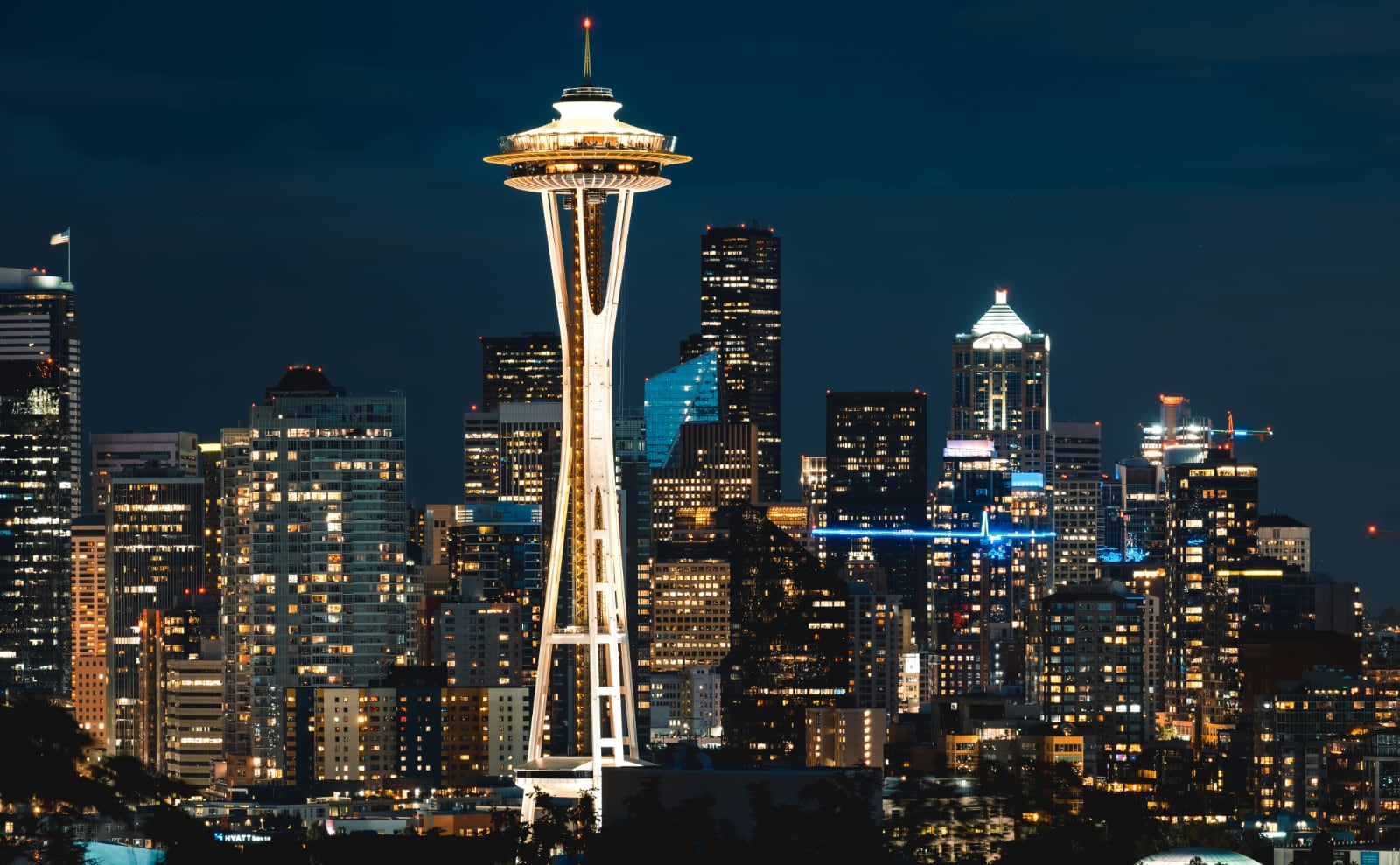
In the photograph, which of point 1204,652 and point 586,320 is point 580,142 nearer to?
point 586,320

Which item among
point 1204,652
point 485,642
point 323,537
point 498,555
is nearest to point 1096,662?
point 1204,652

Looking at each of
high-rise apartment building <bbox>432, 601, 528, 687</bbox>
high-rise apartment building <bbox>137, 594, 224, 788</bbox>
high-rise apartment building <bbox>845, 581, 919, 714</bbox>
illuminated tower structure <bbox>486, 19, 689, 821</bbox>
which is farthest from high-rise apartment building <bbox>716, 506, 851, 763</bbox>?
illuminated tower structure <bbox>486, 19, 689, 821</bbox>

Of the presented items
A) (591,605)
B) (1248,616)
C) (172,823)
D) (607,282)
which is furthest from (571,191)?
(1248,616)

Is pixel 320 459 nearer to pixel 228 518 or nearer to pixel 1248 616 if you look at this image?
pixel 228 518

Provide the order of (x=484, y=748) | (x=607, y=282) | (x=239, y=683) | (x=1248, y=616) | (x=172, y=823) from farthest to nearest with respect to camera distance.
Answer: (x=1248, y=616) < (x=239, y=683) < (x=484, y=748) < (x=607, y=282) < (x=172, y=823)

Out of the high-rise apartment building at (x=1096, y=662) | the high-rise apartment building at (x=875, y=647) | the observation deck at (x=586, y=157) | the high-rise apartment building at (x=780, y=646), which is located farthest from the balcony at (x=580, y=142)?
the high-rise apartment building at (x=875, y=647)

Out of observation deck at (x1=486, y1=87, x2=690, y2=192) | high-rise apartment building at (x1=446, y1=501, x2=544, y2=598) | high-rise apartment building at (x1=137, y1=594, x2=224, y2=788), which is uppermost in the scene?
observation deck at (x1=486, y1=87, x2=690, y2=192)

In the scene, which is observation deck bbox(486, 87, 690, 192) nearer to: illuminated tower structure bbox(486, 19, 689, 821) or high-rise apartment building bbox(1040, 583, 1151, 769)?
illuminated tower structure bbox(486, 19, 689, 821)

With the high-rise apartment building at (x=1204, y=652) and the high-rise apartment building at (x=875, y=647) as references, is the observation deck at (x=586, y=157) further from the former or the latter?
the high-rise apartment building at (x=875, y=647)
